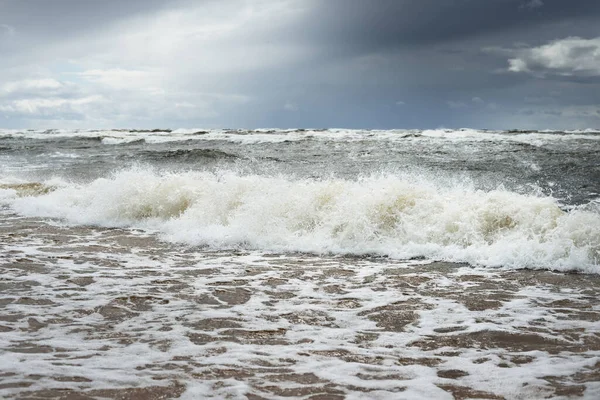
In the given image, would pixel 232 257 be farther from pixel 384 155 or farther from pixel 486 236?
pixel 384 155

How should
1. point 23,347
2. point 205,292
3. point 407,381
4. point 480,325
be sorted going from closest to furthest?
point 407,381
point 23,347
point 480,325
point 205,292

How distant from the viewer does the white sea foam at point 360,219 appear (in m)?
7.44

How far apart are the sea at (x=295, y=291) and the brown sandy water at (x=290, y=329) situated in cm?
2

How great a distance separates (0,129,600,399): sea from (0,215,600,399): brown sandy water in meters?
0.02

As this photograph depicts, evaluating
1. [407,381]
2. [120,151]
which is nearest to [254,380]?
[407,381]

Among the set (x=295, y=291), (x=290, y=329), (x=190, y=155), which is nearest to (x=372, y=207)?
(x=295, y=291)

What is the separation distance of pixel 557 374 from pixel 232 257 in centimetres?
483

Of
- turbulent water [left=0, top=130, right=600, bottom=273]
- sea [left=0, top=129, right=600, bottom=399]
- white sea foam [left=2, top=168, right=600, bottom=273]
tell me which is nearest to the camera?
sea [left=0, top=129, right=600, bottom=399]

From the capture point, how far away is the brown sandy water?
3.48 metres

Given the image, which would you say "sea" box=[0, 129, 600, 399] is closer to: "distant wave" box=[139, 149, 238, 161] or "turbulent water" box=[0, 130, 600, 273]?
"turbulent water" box=[0, 130, 600, 273]

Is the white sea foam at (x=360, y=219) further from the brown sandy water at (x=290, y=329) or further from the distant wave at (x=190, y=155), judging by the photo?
the distant wave at (x=190, y=155)

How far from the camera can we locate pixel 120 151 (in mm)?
28406

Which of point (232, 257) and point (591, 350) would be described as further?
point (232, 257)

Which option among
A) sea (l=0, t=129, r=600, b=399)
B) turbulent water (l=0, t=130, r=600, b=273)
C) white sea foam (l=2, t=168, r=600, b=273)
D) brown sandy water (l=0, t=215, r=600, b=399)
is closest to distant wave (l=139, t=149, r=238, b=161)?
turbulent water (l=0, t=130, r=600, b=273)
